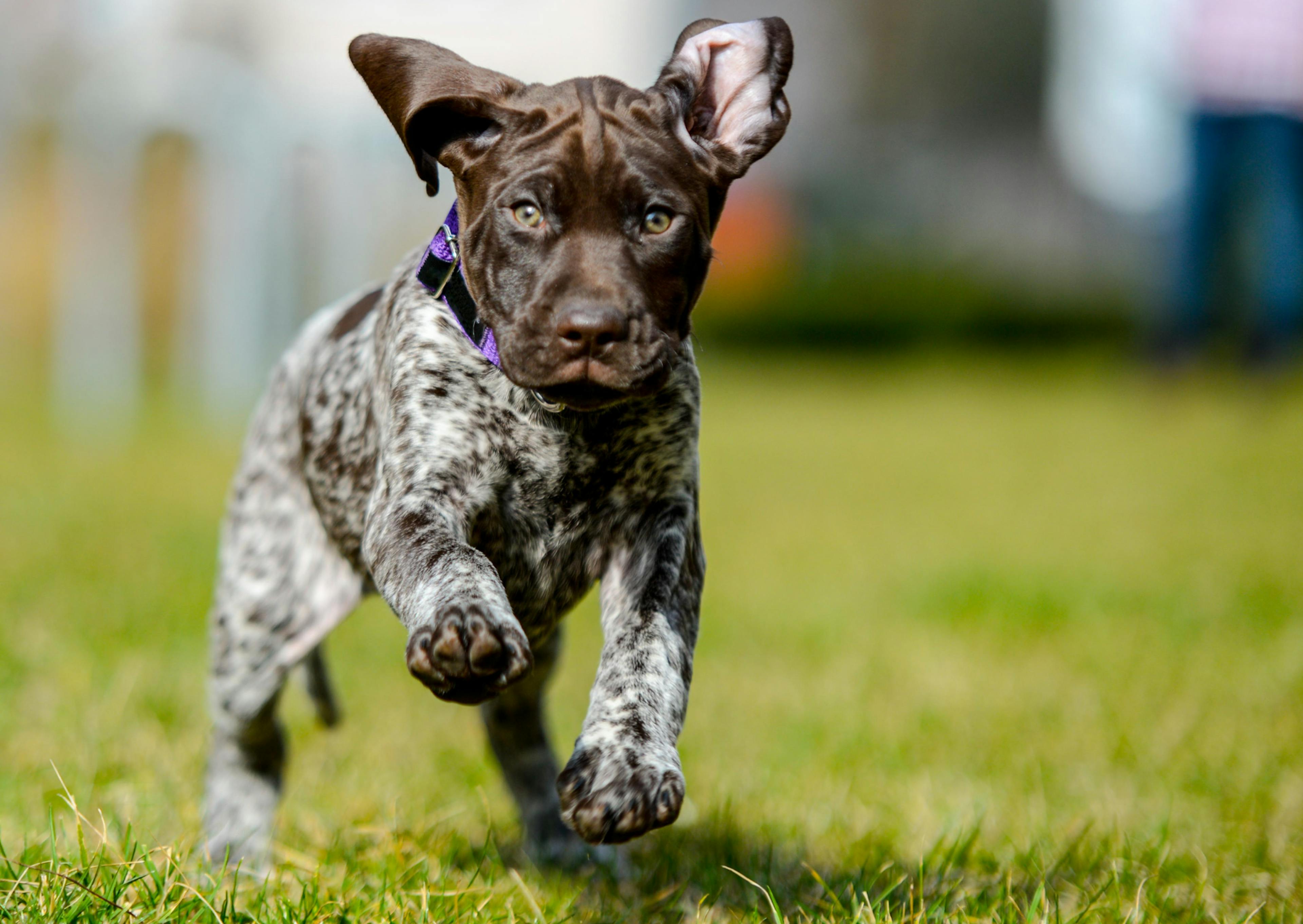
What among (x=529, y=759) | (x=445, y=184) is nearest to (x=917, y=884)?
(x=529, y=759)

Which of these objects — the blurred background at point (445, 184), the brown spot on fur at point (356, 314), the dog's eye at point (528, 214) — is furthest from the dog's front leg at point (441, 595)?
the blurred background at point (445, 184)

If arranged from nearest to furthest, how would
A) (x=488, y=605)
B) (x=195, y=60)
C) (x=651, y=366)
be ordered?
(x=488, y=605), (x=651, y=366), (x=195, y=60)

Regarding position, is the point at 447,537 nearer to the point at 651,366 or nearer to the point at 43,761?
the point at 651,366

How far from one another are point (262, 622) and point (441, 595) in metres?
1.32

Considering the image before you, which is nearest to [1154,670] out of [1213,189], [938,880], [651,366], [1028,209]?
[938,880]

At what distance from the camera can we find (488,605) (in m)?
2.41

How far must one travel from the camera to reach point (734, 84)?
3.03 meters

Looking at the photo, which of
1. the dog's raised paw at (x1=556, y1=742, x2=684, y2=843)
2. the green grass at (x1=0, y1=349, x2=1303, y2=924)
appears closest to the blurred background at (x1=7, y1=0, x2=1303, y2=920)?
the green grass at (x1=0, y1=349, x2=1303, y2=924)

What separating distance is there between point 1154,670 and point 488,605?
383cm

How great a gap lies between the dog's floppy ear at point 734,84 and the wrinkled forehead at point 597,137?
0.09 meters

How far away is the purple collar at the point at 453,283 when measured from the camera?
2.89 m

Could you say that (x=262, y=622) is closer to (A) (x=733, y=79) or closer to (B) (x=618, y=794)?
(B) (x=618, y=794)

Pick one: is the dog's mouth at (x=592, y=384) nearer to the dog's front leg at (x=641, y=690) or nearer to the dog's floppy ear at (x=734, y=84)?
the dog's front leg at (x=641, y=690)

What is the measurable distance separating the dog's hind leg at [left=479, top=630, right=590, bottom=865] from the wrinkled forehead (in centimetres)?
146
